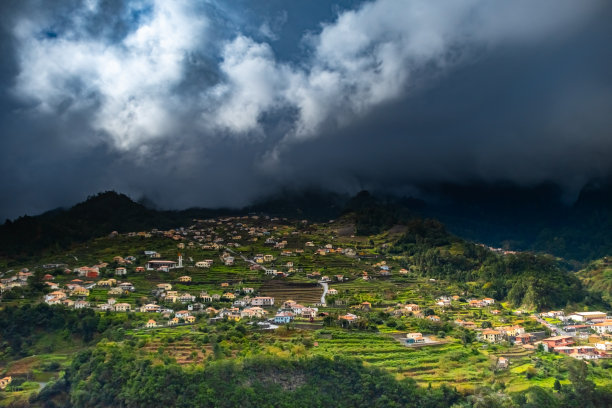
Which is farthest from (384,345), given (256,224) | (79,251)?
(256,224)

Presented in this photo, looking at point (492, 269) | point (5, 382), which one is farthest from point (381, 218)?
point (5, 382)

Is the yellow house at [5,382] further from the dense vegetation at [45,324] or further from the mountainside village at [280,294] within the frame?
the mountainside village at [280,294]

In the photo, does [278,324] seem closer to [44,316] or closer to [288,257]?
[44,316]

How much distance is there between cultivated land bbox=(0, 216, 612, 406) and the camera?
30.3m

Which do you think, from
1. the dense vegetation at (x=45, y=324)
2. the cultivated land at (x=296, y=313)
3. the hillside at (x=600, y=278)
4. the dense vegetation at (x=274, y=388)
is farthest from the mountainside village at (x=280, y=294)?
the hillside at (x=600, y=278)

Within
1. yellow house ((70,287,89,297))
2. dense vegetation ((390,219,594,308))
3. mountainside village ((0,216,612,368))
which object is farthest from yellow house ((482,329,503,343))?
yellow house ((70,287,89,297))

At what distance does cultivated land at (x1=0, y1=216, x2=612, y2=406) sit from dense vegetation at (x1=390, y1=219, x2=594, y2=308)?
0.31 meters

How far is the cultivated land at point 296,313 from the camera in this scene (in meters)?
30.3

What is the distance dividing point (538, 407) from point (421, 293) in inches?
951

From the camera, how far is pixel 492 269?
55969 millimetres

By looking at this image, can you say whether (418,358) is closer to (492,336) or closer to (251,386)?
(492,336)

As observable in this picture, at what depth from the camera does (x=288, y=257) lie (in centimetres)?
6288

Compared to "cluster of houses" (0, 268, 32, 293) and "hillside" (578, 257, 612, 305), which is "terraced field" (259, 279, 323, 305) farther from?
"hillside" (578, 257, 612, 305)

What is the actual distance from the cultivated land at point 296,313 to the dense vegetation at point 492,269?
308mm
